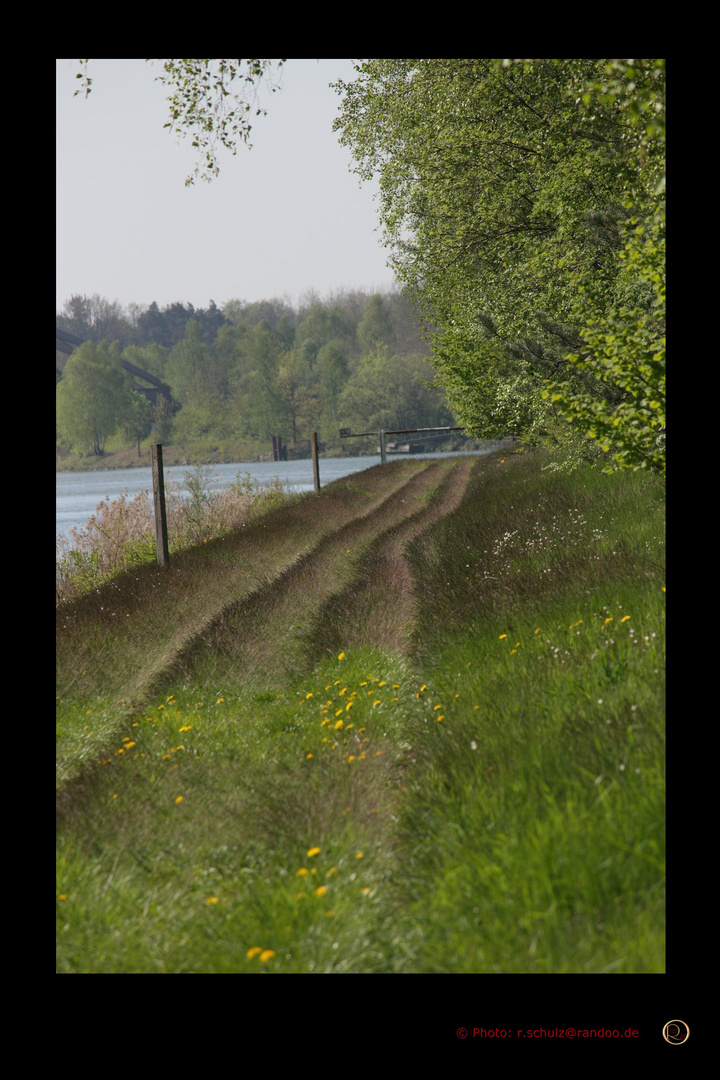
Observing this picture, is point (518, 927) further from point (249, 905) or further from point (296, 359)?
point (296, 359)

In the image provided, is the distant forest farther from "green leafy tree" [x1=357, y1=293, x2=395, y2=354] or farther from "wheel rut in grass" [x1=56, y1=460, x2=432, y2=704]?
"wheel rut in grass" [x1=56, y1=460, x2=432, y2=704]

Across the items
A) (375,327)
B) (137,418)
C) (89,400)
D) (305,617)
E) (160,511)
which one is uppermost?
(375,327)

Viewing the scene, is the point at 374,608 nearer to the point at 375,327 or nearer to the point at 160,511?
the point at 160,511

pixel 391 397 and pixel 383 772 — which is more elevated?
pixel 391 397

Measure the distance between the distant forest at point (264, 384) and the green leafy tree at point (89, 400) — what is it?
0.38 feet

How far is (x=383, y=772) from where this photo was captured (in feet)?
13.5

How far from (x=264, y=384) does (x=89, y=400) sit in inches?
820

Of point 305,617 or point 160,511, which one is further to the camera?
point 160,511

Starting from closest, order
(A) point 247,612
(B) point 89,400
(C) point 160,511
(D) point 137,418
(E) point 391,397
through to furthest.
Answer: (A) point 247,612
(C) point 160,511
(E) point 391,397
(B) point 89,400
(D) point 137,418

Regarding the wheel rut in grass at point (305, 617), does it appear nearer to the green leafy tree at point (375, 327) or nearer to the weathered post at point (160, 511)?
the weathered post at point (160, 511)

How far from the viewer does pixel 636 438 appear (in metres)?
5.14
